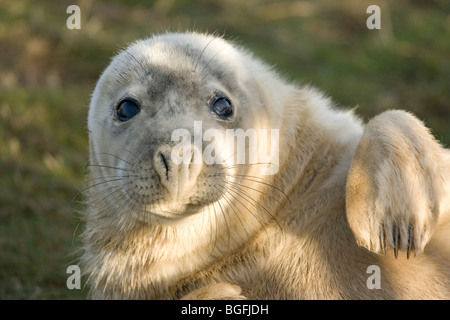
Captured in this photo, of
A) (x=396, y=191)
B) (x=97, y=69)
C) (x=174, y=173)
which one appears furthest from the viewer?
(x=97, y=69)

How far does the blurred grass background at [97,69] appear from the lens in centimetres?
468

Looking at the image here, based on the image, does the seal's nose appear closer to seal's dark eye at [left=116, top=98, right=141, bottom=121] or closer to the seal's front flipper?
seal's dark eye at [left=116, top=98, right=141, bottom=121]

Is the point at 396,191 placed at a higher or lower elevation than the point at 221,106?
lower

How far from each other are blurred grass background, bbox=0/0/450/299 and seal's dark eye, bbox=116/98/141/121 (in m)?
1.40

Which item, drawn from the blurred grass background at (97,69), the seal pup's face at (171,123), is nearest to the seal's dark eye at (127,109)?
the seal pup's face at (171,123)

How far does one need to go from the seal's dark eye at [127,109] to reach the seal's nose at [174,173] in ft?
1.39

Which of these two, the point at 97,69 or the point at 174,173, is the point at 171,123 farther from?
the point at 97,69

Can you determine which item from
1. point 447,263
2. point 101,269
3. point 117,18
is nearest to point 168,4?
point 117,18

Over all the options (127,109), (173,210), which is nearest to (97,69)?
(127,109)

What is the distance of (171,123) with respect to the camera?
2.77 metres

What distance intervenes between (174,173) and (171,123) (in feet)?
0.92

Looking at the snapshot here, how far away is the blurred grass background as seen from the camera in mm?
4684

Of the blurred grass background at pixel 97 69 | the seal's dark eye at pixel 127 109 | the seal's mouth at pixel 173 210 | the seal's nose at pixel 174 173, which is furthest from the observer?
the blurred grass background at pixel 97 69

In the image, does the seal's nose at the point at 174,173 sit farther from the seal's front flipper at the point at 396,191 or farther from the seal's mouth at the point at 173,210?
the seal's front flipper at the point at 396,191
